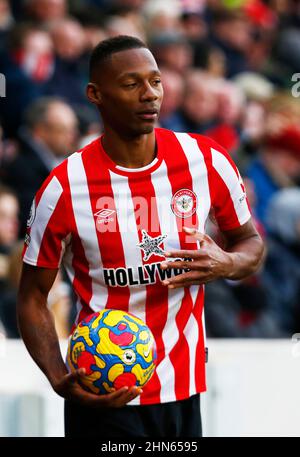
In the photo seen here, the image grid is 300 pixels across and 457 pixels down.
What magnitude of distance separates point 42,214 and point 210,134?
5.41 meters

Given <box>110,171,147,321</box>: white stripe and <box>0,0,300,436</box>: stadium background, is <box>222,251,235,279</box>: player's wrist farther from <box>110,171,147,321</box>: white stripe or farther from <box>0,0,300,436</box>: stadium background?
<box>0,0,300,436</box>: stadium background

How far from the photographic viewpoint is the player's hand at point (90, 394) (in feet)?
13.3

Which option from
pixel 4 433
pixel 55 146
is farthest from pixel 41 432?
pixel 55 146

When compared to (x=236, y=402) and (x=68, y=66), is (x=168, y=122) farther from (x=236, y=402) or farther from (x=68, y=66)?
(x=236, y=402)

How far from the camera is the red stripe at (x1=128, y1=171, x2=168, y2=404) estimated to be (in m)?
4.31

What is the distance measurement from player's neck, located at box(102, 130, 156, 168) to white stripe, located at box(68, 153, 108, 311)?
0.14 m

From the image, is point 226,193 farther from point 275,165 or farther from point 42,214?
point 275,165

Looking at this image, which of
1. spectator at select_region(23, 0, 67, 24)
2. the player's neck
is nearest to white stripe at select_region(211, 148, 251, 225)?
the player's neck

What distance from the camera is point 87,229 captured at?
428 cm

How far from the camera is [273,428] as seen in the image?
6254mm

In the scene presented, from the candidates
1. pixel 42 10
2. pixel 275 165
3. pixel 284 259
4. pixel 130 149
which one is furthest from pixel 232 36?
pixel 130 149

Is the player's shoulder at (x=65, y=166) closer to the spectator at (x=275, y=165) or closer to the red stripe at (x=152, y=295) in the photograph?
the red stripe at (x=152, y=295)

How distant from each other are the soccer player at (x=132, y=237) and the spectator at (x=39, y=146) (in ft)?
11.0

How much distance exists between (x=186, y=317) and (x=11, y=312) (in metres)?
3.04
